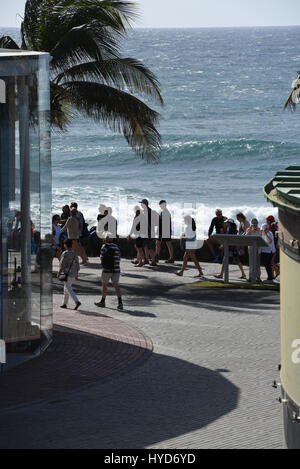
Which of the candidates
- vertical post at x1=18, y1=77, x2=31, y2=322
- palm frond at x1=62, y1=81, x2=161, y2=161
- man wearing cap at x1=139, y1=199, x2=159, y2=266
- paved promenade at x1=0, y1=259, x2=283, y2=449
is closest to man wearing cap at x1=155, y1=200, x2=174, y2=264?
man wearing cap at x1=139, y1=199, x2=159, y2=266

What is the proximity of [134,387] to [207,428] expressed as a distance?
6.52 ft

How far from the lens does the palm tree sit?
19.5 metres

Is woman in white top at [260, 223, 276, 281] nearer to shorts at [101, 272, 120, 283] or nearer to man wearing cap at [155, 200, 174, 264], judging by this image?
man wearing cap at [155, 200, 174, 264]

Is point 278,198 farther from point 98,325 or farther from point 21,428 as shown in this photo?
point 98,325

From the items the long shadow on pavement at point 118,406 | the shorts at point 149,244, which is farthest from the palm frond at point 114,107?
the long shadow on pavement at point 118,406

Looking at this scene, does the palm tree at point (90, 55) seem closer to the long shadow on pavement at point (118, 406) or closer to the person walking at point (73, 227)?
the person walking at point (73, 227)

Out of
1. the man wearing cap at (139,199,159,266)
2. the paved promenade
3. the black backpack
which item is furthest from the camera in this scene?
the man wearing cap at (139,199,159,266)

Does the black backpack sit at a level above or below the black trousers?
above

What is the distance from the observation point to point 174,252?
77.7 feet

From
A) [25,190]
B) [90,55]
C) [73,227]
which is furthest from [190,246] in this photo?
[25,190]

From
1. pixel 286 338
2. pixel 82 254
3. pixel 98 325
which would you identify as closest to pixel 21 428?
pixel 286 338

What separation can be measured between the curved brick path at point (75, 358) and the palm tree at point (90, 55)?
18.3 feet

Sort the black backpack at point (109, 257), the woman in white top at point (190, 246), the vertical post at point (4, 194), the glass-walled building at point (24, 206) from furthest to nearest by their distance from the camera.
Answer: the woman in white top at point (190, 246), the black backpack at point (109, 257), the glass-walled building at point (24, 206), the vertical post at point (4, 194)

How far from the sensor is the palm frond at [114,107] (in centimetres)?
1948
